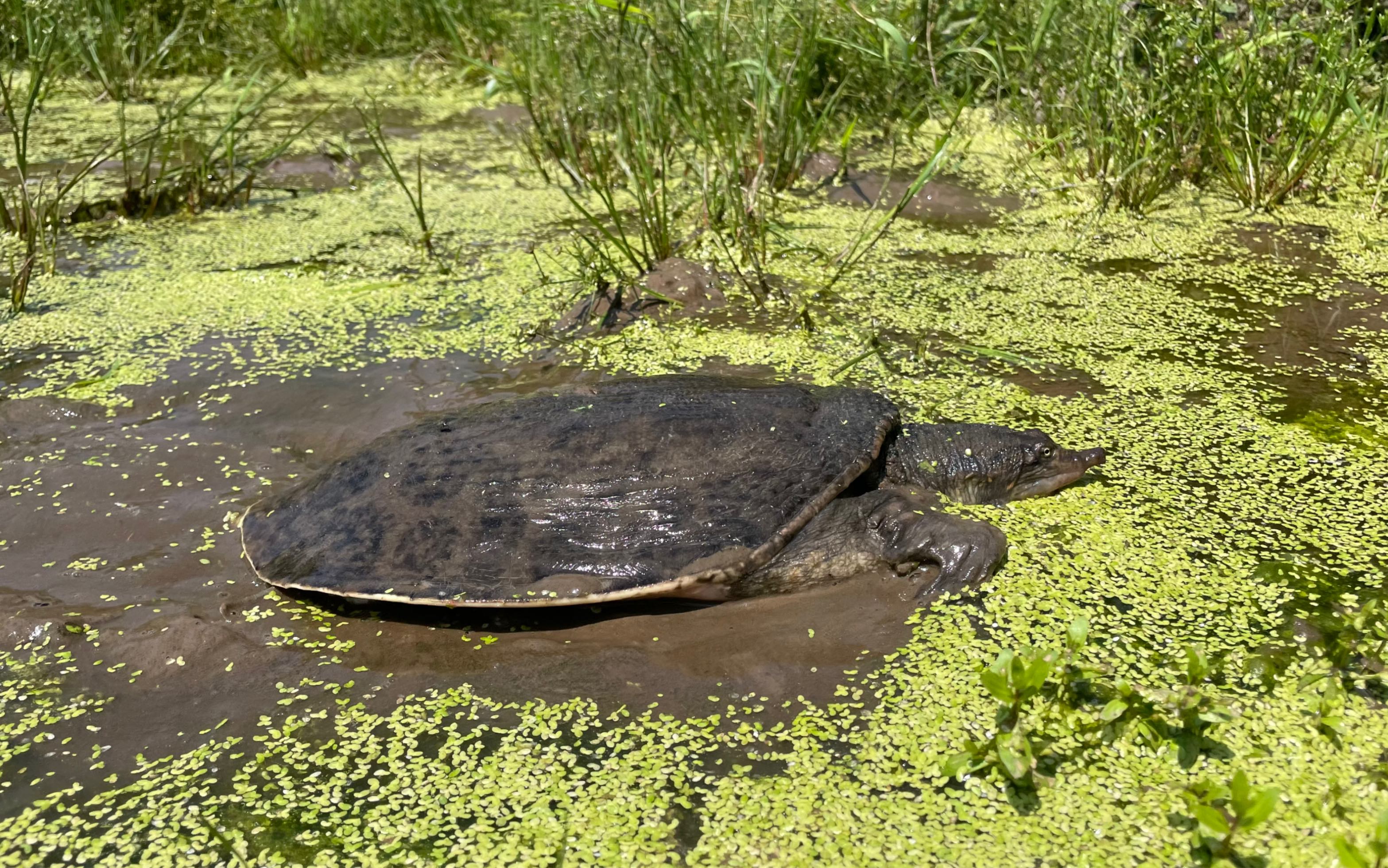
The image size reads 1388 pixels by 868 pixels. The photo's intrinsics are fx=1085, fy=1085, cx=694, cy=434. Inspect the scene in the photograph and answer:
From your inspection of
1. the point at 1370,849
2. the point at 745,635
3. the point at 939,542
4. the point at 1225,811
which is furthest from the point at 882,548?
the point at 1370,849

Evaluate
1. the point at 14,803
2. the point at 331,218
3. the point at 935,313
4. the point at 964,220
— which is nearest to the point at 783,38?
the point at 964,220

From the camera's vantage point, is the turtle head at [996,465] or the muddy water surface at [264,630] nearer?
the muddy water surface at [264,630]

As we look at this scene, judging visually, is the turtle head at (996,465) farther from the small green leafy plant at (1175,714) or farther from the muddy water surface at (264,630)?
the small green leafy plant at (1175,714)

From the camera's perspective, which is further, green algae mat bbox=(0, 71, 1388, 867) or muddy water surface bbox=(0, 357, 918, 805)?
muddy water surface bbox=(0, 357, 918, 805)

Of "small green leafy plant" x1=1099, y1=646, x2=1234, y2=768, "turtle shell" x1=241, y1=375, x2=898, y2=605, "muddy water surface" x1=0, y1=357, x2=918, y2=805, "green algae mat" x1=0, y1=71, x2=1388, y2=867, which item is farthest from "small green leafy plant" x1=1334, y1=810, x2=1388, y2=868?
"turtle shell" x1=241, y1=375, x2=898, y2=605

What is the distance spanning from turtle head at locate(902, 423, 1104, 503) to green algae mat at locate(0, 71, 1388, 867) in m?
0.08

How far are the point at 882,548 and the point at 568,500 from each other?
2.49ft

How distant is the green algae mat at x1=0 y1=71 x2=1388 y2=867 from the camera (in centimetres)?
185

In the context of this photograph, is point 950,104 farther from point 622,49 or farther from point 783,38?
point 622,49

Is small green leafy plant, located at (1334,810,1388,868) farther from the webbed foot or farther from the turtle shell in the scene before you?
the turtle shell

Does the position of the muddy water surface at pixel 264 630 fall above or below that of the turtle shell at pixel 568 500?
below

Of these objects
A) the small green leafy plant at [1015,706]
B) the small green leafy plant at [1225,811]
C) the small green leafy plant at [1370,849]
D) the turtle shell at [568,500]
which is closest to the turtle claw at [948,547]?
the turtle shell at [568,500]

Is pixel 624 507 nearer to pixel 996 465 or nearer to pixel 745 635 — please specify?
pixel 745 635

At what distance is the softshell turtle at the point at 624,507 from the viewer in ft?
7.90
